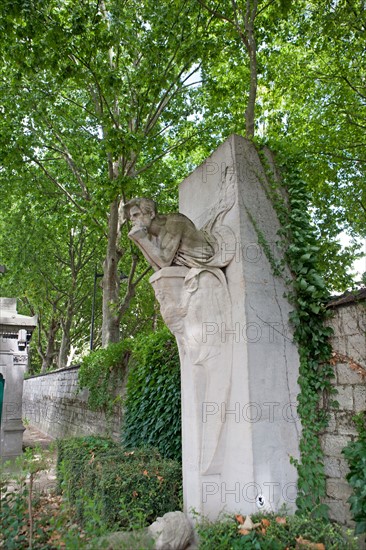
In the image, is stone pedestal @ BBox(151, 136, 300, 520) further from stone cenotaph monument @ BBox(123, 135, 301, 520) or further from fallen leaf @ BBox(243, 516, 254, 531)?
fallen leaf @ BBox(243, 516, 254, 531)

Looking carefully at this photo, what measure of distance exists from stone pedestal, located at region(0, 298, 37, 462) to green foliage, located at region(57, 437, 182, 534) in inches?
184

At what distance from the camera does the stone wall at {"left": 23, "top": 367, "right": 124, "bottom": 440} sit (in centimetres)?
776

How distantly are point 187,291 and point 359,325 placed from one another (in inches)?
60.9

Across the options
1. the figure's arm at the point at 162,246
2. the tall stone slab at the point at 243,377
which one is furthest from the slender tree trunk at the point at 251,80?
the figure's arm at the point at 162,246

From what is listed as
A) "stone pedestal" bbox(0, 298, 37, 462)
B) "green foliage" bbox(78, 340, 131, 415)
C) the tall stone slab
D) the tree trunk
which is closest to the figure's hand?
the tall stone slab

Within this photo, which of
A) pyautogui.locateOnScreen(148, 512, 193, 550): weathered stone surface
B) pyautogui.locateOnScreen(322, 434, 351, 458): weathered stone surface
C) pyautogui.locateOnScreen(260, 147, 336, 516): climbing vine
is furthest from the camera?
pyautogui.locateOnScreen(260, 147, 336, 516): climbing vine

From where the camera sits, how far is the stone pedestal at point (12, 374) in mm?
8766

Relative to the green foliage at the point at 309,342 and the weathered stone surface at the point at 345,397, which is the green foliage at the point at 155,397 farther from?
the weathered stone surface at the point at 345,397

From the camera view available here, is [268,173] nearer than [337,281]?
Yes

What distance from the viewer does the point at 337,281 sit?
8.17 meters

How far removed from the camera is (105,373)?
8.00 m

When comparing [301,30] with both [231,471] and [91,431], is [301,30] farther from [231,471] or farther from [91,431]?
[91,431]

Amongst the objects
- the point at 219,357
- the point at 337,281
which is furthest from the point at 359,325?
the point at 337,281

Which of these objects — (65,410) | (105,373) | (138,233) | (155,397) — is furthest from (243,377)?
(65,410)
